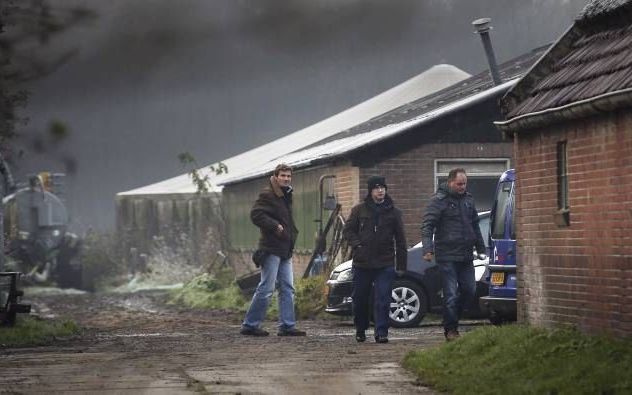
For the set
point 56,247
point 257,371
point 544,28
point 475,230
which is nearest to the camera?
point 257,371

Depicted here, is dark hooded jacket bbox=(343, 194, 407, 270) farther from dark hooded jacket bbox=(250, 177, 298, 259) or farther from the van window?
dark hooded jacket bbox=(250, 177, 298, 259)

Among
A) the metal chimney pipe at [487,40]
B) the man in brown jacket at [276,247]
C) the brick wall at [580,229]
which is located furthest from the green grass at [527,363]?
the metal chimney pipe at [487,40]

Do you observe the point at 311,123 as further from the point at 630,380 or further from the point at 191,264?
the point at 630,380

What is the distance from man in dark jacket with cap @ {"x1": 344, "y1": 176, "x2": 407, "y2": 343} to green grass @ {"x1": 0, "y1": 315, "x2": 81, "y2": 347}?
12.9 ft

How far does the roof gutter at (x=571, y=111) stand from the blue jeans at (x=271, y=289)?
4.71 metres

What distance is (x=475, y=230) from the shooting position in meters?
16.2

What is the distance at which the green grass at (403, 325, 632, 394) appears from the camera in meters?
10.5

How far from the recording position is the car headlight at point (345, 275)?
20.9 m

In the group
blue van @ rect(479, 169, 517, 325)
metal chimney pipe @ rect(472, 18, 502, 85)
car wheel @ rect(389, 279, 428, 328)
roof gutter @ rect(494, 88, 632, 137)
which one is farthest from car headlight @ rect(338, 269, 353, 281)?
metal chimney pipe @ rect(472, 18, 502, 85)

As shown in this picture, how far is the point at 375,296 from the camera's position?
16875 millimetres

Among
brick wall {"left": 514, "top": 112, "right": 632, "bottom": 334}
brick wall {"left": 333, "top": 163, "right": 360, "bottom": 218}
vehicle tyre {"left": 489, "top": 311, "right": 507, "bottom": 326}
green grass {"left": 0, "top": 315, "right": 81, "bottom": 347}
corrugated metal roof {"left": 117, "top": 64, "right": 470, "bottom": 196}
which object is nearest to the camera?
brick wall {"left": 514, "top": 112, "right": 632, "bottom": 334}

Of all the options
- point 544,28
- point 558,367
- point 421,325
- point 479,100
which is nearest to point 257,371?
point 558,367

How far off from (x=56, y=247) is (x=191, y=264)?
3800 millimetres

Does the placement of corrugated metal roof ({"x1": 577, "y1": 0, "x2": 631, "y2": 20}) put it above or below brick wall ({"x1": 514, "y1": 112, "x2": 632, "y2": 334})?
above
